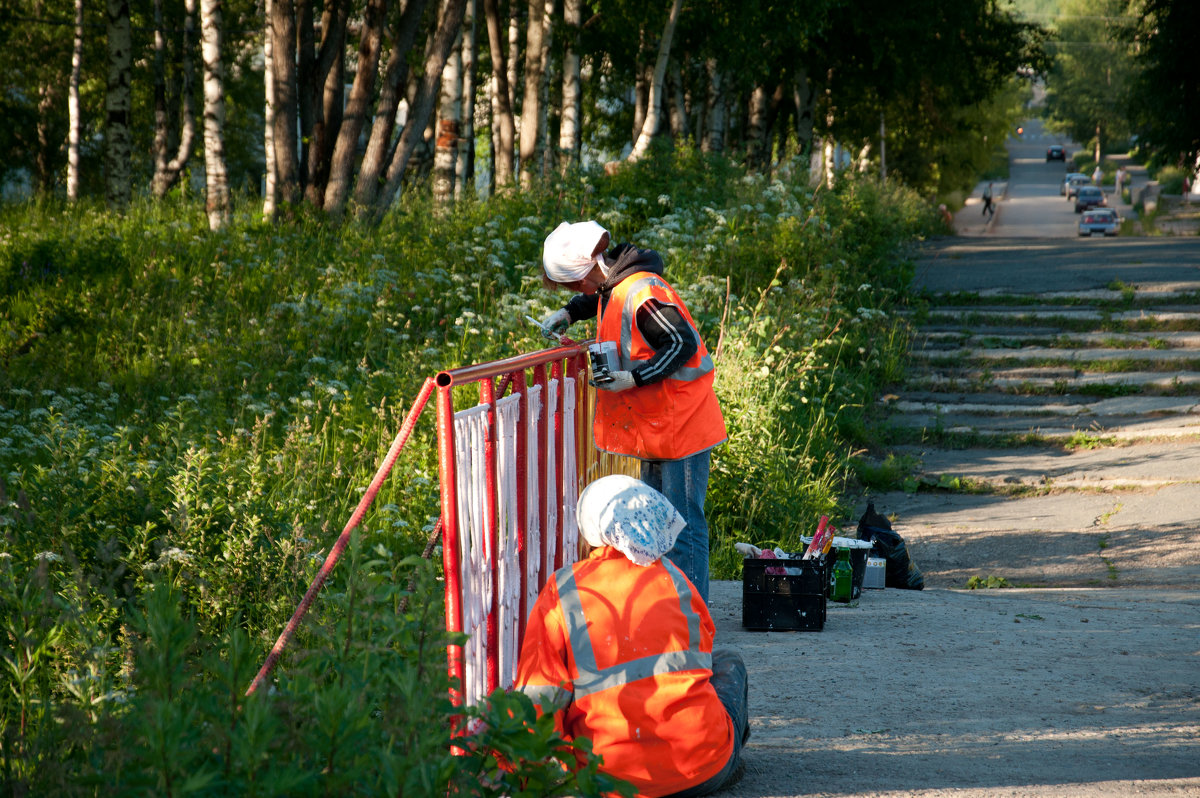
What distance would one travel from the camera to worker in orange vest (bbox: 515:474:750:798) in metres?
3.05

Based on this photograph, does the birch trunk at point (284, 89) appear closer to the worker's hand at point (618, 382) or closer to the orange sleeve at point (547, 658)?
the worker's hand at point (618, 382)

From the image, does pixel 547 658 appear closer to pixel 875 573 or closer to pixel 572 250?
pixel 572 250

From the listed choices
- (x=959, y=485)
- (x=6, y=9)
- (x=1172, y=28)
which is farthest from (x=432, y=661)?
(x=6, y=9)

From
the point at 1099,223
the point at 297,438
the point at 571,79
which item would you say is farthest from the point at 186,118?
the point at 1099,223

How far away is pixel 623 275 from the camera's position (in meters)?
4.84

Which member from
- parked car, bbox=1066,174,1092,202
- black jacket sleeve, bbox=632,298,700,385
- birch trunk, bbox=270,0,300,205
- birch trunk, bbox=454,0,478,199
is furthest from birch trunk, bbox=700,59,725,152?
parked car, bbox=1066,174,1092,202

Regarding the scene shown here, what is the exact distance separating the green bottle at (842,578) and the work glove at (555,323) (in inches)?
90.1

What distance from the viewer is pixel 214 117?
13.0m

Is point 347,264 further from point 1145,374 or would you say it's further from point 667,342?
point 1145,374

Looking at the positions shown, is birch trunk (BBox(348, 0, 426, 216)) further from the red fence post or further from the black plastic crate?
the red fence post

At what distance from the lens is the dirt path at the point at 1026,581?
3902mm

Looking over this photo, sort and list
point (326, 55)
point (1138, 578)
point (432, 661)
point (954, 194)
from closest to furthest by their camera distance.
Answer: point (432, 661), point (1138, 578), point (326, 55), point (954, 194)

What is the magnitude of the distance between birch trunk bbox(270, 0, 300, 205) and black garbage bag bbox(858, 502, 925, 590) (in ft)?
29.5

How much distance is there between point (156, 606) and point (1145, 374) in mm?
12513
